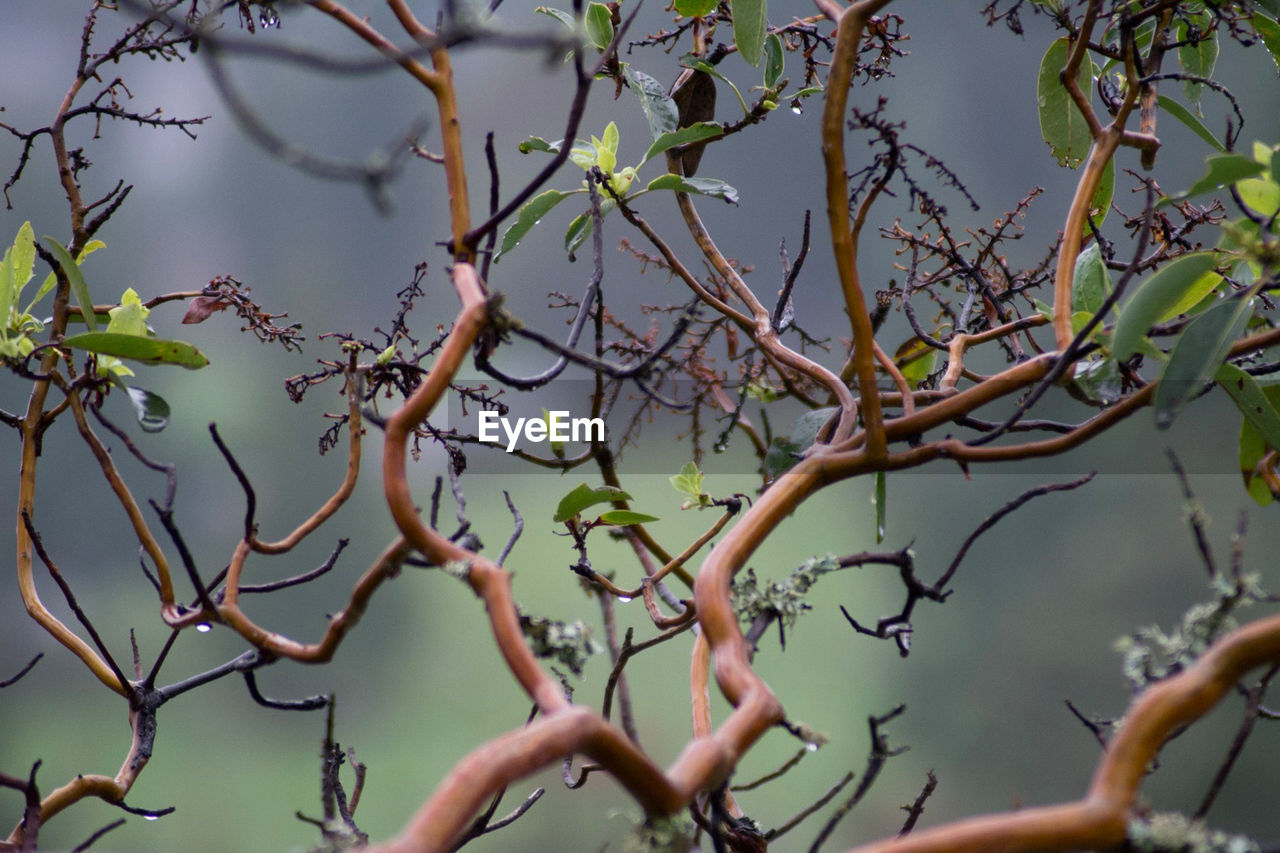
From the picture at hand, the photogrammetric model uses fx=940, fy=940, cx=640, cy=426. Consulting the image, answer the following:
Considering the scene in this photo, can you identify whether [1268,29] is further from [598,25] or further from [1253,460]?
[598,25]

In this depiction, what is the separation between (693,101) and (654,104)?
0.09m

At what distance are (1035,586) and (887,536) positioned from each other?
7.0 inches

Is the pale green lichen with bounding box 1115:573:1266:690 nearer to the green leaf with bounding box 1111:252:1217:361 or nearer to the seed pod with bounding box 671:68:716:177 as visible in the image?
the green leaf with bounding box 1111:252:1217:361

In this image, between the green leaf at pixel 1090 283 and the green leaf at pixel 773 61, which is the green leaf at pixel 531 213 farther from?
the green leaf at pixel 1090 283

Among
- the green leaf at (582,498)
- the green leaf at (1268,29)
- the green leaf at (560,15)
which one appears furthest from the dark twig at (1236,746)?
the green leaf at (560,15)

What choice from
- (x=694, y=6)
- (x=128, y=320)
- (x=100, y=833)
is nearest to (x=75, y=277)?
(x=128, y=320)

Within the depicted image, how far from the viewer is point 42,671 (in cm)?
110

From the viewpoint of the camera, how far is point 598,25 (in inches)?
25.0

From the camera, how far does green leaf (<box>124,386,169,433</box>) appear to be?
1.75ft

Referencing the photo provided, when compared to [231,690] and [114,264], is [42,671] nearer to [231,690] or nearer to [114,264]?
[231,690]

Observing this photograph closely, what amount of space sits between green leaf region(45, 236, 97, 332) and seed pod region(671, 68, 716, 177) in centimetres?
42

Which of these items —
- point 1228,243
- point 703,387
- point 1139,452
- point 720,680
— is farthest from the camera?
point 1139,452

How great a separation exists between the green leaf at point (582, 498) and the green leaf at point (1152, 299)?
0.31m

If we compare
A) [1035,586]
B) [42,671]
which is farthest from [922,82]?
[42,671]
